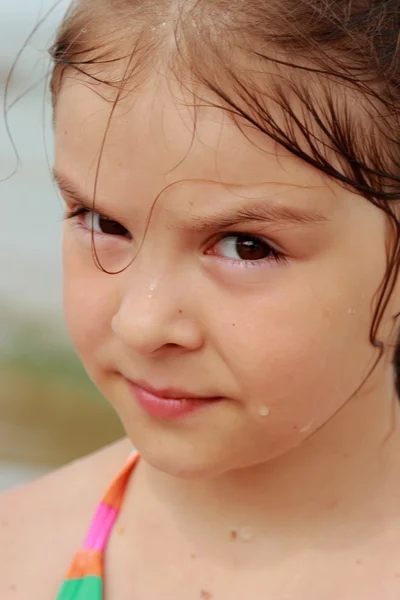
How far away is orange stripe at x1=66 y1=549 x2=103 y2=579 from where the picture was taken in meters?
1.14

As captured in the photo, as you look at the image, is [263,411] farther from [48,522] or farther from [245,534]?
[48,522]

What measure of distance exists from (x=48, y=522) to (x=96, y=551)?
14cm

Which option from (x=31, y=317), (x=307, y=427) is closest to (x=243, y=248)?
(x=307, y=427)

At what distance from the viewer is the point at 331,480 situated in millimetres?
1052

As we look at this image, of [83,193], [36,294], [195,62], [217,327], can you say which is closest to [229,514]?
[217,327]

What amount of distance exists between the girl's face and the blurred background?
1.19 m

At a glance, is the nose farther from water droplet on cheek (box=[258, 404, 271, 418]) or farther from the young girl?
water droplet on cheek (box=[258, 404, 271, 418])

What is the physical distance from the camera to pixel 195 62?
0.80 metres

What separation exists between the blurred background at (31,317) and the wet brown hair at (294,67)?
4.04 ft

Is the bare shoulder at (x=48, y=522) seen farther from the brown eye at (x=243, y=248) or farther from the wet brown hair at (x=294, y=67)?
the wet brown hair at (x=294, y=67)

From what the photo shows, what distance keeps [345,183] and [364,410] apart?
1.16ft

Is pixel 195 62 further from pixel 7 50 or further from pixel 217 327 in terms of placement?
pixel 7 50

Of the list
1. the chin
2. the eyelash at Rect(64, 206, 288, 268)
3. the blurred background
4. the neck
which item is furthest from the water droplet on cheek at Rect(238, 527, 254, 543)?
the blurred background

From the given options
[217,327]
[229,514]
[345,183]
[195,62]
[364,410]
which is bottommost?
[229,514]
